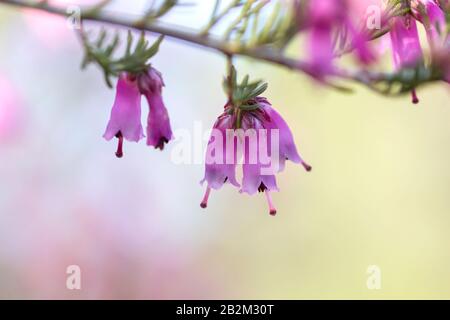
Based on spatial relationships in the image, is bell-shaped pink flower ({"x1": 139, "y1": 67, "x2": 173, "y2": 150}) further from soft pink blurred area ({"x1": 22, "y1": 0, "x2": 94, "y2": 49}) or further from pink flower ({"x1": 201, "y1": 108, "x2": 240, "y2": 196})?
soft pink blurred area ({"x1": 22, "y1": 0, "x2": 94, "y2": 49})

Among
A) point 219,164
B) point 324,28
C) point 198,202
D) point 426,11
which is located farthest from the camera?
point 198,202

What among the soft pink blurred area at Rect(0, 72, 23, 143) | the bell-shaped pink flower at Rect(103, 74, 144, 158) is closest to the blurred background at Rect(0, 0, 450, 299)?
the soft pink blurred area at Rect(0, 72, 23, 143)

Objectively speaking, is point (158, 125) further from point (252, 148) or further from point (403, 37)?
point (403, 37)

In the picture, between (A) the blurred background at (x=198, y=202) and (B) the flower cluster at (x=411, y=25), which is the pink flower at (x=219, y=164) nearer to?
(B) the flower cluster at (x=411, y=25)

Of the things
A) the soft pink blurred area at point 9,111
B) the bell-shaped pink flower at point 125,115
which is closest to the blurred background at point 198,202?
the soft pink blurred area at point 9,111

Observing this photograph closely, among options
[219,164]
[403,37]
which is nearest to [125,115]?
[219,164]

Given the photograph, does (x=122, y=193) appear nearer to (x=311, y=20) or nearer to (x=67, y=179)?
(x=67, y=179)
